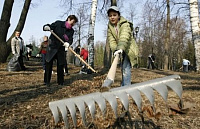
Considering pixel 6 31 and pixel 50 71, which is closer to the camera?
pixel 50 71

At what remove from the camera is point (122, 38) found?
2.81 meters

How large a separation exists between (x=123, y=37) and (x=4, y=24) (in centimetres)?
1017

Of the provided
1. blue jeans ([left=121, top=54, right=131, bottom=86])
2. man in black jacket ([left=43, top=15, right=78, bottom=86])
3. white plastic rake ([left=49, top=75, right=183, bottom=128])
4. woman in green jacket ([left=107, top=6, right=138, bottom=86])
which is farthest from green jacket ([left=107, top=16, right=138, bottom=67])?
man in black jacket ([left=43, top=15, right=78, bottom=86])

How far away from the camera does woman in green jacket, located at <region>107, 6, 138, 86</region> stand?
9.10 ft

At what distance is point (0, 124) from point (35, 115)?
0.47m

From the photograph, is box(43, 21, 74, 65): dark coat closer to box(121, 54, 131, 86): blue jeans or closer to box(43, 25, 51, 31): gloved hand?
box(43, 25, 51, 31): gloved hand

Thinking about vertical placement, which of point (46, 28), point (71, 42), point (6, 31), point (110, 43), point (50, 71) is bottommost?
point (50, 71)

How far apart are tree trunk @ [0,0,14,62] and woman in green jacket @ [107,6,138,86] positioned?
9250 mm

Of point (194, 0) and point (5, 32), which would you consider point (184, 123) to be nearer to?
point (194, 0)

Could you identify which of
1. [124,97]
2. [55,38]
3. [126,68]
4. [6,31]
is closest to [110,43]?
[126,68]

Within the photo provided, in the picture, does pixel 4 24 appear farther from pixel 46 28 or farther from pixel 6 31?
pixel 46 28

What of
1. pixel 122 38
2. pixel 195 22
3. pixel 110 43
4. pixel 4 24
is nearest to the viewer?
pixel 122 38

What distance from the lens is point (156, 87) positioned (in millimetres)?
1365

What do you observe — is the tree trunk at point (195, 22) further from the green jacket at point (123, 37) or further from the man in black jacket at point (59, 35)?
the green jacket at point (123, 37)
